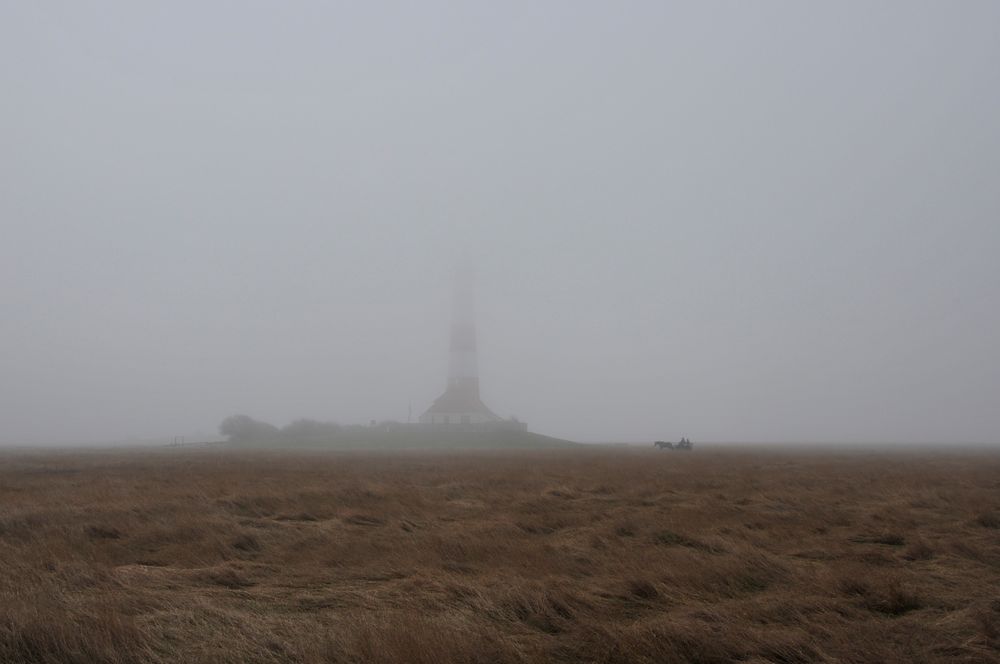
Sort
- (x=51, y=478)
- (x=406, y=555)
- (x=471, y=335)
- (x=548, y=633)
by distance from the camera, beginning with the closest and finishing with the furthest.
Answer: (x=548, y=633)
(x=406, y=555)
(x=51, y=478)
(x=471, y=335)

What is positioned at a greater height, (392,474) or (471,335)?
(471,335)

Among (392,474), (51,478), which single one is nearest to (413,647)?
(392,474)

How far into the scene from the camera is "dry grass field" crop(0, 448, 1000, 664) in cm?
614

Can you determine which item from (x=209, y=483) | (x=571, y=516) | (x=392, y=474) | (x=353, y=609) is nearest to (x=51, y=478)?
(x=209, y=483)

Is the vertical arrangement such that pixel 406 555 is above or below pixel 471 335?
below

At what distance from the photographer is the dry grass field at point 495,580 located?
6145 mm

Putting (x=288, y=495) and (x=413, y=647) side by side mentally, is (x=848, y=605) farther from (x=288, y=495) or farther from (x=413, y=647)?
(x=288, y=495)

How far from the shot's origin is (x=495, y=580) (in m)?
8.79

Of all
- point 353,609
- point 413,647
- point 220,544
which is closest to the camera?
point 413,647

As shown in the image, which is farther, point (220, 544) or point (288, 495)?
point (288, 495)

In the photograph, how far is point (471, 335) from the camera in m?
122

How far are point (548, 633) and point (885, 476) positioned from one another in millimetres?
28194

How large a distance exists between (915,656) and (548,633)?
335cm

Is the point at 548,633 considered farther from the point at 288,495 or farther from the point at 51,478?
the point at 51,478
